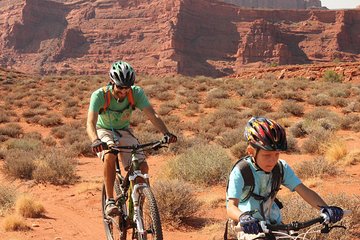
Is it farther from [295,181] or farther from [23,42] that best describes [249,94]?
→ [23,42]

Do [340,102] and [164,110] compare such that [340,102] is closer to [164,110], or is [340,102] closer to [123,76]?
[164,110]

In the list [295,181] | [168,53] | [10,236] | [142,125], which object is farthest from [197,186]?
[168,53]

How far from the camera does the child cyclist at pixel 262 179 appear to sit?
10.3 feet

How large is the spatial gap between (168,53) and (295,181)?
93191 mm

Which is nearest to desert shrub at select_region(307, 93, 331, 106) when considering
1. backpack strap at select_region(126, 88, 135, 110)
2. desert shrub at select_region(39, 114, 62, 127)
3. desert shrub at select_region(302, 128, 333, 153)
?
desert shrub at select_region(302, 128, 333, 153)

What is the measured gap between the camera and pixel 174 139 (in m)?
5.00

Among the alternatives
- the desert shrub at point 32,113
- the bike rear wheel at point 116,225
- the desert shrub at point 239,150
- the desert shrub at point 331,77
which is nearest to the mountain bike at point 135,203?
the bike rear wheel at point 116,225

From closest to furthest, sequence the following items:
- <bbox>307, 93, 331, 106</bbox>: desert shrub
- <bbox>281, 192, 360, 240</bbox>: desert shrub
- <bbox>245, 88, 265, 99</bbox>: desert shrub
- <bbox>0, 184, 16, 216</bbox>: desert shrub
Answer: <bbox>281, 192, 360, 240</bbox>: desert shrub → <bbox>0, 184, 16, 216</bbox>: desert shrub → <bbox>307, 93, 331, 106</bbox>: desert shrub → <bbox>245, 88, 265, 99</bbox>: desert shrub

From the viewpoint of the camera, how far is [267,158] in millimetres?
3199

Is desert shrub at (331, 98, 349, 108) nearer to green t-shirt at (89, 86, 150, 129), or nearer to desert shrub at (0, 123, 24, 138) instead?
desert shrub at (0, 123, 24, 138)

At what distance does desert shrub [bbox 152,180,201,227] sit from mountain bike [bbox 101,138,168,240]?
1.74m

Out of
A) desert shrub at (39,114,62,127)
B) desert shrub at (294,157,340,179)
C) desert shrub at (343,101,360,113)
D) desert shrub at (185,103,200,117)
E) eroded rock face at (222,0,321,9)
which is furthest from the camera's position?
eroded rock face at (222,0,321,9)

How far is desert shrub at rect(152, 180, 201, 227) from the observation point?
6707mm

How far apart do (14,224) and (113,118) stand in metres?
2.77
